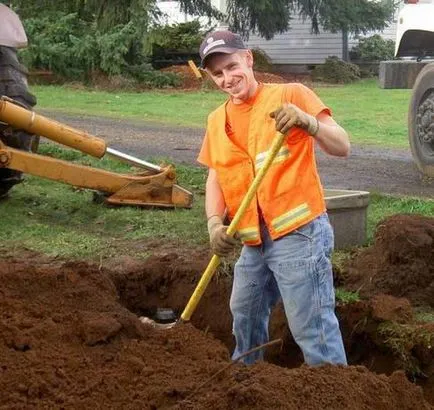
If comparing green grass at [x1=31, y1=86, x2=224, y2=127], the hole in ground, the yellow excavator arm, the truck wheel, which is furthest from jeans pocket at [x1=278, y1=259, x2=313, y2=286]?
green grass at [x1=31, y1=86, x2=224, y2=127]

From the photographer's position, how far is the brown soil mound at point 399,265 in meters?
6.24

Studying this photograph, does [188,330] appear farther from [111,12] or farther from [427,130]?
[111,12]

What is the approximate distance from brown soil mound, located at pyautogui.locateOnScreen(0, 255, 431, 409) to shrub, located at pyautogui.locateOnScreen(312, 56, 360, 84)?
23355 mm

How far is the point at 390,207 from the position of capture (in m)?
8.52

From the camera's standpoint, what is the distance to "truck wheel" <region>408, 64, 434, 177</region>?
10320mm

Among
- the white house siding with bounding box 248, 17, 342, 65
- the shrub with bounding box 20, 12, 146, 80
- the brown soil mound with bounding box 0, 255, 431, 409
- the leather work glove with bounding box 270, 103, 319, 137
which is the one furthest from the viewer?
the white house siding with bounding box 248, 17, 342, 65

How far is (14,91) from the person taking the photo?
7969 millimetres

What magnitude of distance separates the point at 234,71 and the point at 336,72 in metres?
23.8

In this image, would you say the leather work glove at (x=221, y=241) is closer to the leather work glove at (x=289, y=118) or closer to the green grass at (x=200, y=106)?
the leather work glove at (x=289, y=118)

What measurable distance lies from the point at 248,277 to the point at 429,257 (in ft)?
7.62

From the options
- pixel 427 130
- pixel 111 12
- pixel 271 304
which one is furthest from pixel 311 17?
pixel 271 304

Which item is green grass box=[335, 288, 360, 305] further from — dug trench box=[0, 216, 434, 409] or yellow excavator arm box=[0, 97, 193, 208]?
yellow excavator arm box=[0, 97, 193, 208]

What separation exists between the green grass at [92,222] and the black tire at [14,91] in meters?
0.29

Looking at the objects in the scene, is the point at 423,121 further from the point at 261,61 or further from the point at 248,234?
the point at 261,61
